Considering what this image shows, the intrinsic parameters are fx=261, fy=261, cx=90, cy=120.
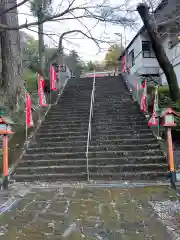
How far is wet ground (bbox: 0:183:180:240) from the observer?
407cm

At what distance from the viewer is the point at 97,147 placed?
9234 millimetres

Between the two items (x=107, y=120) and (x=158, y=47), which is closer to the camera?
(x=158, y=47)

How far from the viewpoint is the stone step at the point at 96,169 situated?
8.03 m

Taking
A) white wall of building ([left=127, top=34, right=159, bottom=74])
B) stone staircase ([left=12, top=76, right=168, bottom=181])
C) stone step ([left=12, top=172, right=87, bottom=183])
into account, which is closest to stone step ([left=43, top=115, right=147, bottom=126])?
stone staircase ([left=12, top=76, right=168, bottom=181])

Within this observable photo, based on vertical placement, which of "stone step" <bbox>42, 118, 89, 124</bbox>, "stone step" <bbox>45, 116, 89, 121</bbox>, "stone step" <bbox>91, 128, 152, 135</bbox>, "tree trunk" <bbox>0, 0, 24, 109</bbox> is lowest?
"stone step" <bbox>91, 128, 152, 135</bbox>

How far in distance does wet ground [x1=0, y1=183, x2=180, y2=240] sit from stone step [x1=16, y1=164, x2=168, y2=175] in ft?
3.42

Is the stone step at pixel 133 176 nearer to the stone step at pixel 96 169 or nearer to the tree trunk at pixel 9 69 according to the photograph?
the stone step at pixel 96 169

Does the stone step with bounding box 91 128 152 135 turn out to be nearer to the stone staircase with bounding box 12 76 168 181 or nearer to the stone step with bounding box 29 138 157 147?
the stone staircase with bounding box 12 76 168 181

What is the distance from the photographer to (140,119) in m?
11.0

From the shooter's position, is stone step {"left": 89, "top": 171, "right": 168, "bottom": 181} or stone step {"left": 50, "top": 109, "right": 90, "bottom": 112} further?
stone step {"left": 50, "top": 109, "right": 90, "bottom": 112}

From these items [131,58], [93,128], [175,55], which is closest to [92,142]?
[93,128]

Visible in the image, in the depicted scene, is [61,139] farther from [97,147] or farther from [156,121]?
[156,121]

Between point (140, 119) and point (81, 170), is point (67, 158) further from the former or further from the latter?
point (140, 119)

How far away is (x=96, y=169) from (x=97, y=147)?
127 cm
